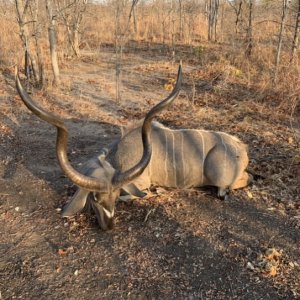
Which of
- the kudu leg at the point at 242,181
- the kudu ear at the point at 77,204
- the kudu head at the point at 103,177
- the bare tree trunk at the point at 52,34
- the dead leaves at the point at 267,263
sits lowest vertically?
the dead leaves at the point at 267,263

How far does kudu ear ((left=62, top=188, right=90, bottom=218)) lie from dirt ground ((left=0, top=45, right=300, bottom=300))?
120mm

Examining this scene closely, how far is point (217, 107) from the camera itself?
7.44 m

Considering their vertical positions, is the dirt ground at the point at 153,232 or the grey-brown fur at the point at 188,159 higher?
the grey-brown fur at the point at 188,159

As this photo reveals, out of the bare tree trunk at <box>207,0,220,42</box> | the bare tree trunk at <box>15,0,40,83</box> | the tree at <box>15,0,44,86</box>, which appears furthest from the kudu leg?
the bare tree trunk at <box>207,0,220,42</box>

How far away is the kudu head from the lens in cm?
335

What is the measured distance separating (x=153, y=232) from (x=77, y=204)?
76 cm

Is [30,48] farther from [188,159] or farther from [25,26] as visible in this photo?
[188,159]

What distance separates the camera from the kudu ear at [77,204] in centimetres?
375

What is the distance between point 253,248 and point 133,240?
1.06 m

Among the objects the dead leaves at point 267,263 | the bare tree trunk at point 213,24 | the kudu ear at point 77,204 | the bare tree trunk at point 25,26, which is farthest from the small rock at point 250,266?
the bare tree trunk at point 213,24

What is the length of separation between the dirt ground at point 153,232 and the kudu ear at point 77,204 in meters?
0.12

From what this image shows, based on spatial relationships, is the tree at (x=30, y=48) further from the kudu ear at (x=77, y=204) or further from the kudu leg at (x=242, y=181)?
the kudu leg at (x=242, y=181)

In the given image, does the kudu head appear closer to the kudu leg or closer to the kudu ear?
the kudu ear

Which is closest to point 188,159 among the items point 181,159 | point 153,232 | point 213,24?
point 181,159
